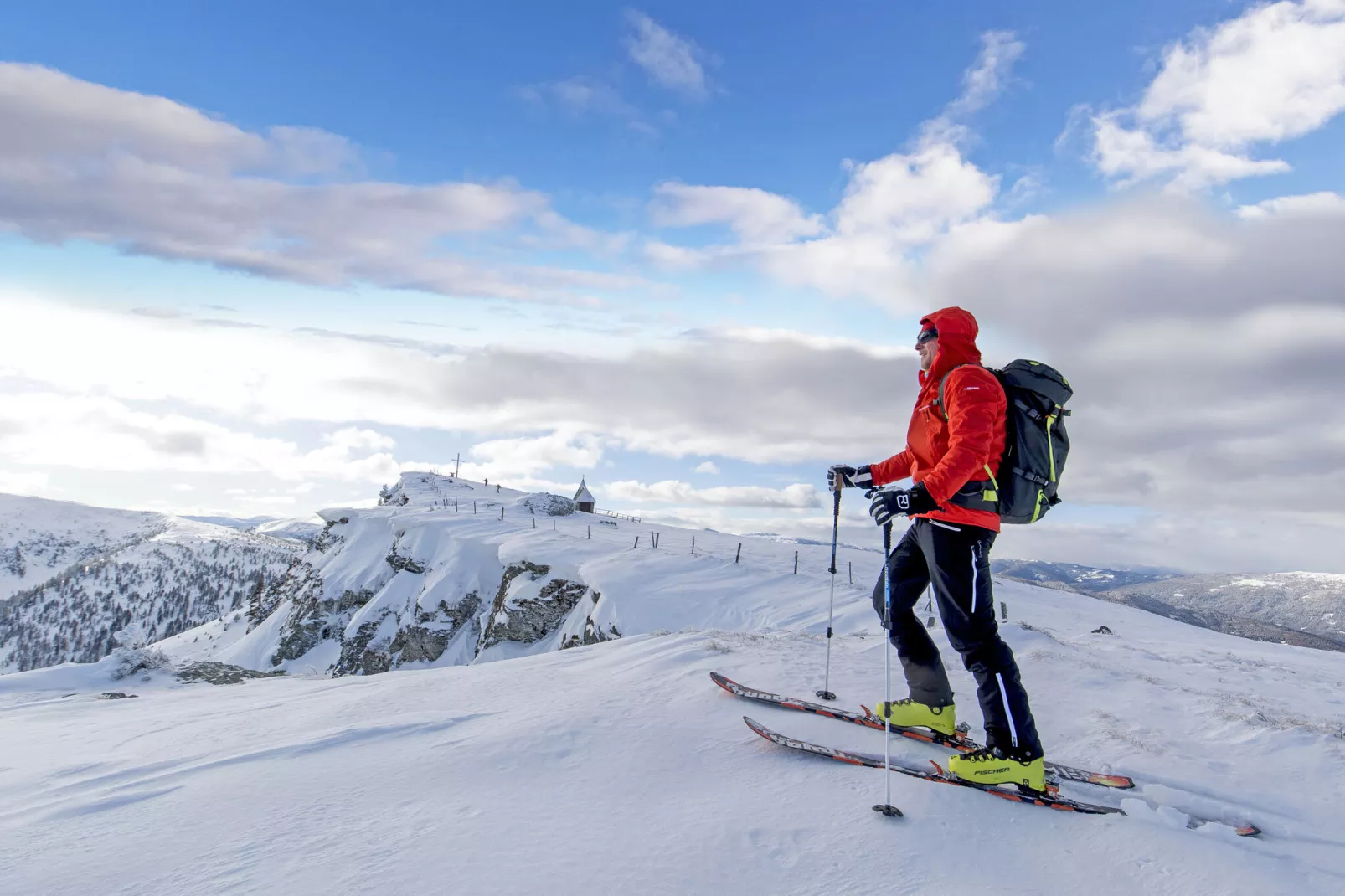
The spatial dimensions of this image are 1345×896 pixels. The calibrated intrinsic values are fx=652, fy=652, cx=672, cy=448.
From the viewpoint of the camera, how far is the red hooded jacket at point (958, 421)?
376 centimetres

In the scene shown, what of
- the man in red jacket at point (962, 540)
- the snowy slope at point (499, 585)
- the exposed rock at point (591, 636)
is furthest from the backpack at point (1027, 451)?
the exposed rock at point (591, 636)

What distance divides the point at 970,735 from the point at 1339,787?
1.97 meters

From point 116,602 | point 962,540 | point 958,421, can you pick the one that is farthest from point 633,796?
point 116,602

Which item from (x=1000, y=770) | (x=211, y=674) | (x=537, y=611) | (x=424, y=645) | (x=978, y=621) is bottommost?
(x=424, y=645)

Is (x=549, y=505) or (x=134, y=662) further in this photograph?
(x=549, y=505)

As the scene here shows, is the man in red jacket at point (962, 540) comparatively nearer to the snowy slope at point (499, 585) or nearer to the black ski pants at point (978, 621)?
the black ski pants at point (978, 621)

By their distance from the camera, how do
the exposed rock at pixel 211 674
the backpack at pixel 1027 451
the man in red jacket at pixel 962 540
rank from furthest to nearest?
the exposed rock at pixel 211 674 → the backpack at pixel 1027 451 → the man in red jacket at pixel 962 540

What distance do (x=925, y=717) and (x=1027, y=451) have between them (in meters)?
1.91

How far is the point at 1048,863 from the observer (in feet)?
9.34

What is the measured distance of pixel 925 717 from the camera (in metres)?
4.40

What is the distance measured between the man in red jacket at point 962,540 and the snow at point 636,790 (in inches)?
12.5

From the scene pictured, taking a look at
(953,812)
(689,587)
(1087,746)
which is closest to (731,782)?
(953,812)

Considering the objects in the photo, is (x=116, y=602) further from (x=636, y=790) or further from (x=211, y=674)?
(x=636, y=790)

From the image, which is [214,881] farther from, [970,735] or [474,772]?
[970,735]
